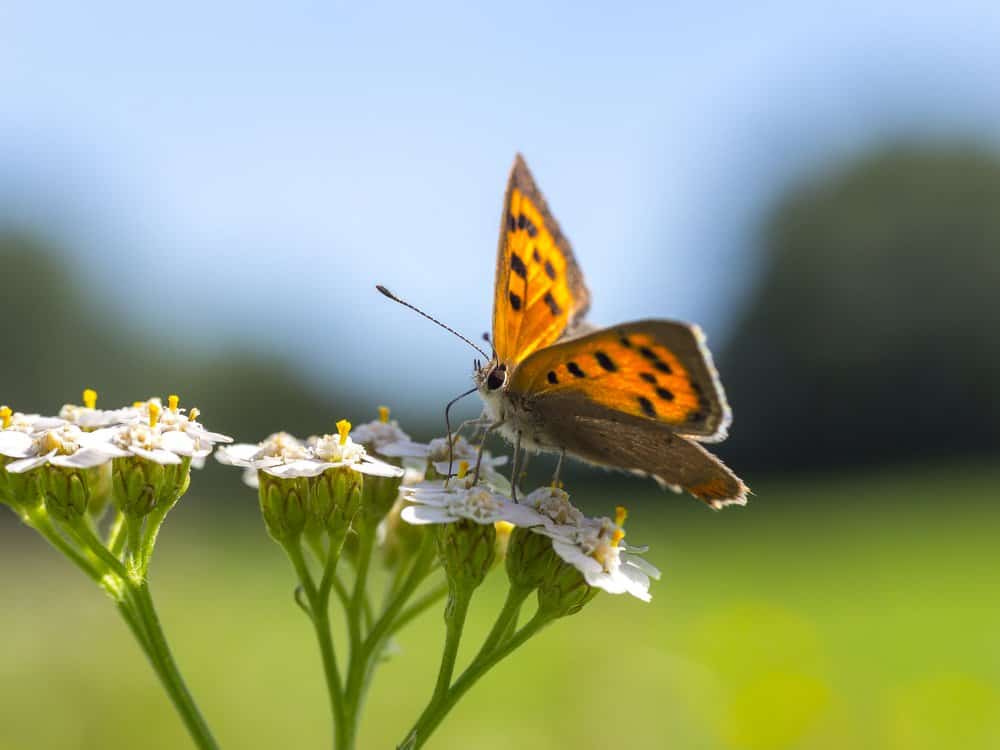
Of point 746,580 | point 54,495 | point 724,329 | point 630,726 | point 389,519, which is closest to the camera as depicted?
point 54,495

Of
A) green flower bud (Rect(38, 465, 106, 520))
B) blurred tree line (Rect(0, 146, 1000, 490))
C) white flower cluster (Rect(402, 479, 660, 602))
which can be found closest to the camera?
white flower cluster (Rect(402, 479, 660, 602))

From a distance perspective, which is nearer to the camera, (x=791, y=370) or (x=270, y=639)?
(x=270, y=639)

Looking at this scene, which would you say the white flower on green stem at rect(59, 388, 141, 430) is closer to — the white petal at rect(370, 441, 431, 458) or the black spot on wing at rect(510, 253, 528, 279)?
the white petal at rect(370, 441, 431, 458)

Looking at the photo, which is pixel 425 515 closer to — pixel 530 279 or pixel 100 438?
pixel 100 438

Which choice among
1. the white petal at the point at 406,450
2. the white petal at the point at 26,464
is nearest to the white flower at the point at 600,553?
the white petal at the point at 406,450

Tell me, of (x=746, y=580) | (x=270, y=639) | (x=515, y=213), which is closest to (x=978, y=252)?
(x=746, y=580)

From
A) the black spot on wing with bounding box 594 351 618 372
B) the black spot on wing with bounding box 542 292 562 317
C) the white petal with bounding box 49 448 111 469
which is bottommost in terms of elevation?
the white petal with bounding box 49 448 111 469

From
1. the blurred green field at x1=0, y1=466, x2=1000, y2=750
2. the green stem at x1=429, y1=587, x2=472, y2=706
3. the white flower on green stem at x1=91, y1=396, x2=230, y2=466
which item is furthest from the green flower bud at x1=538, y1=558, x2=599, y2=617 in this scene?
the blurred green field at x1=0, y1=466, x2=1000, y2=750

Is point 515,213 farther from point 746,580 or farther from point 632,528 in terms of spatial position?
point 632,528
